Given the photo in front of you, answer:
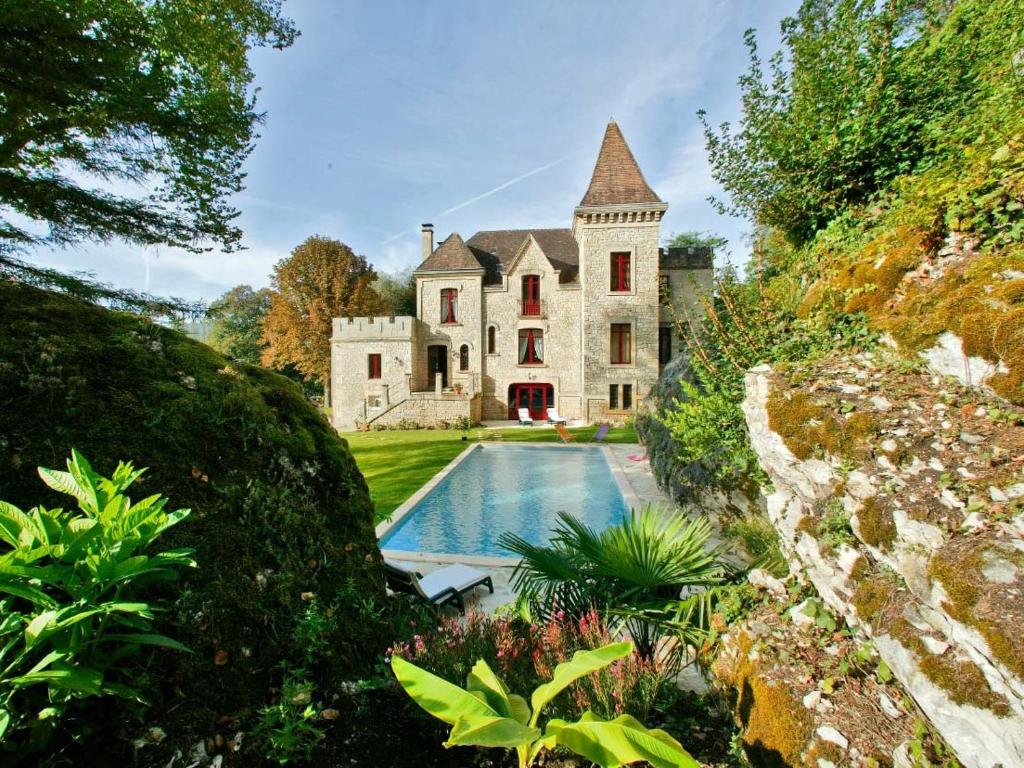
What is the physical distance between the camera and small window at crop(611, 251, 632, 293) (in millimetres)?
21844

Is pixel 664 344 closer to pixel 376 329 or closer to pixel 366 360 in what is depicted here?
pixel 376 329

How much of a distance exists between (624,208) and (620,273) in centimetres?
310

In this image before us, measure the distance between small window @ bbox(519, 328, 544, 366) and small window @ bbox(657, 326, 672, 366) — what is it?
21.0 feet

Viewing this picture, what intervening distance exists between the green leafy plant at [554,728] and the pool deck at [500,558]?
1.66 metres

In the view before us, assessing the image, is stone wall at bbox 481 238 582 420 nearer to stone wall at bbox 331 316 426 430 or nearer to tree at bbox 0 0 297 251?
stone wall at bbox 331 316 426 430

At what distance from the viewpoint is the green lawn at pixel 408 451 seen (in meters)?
9.87

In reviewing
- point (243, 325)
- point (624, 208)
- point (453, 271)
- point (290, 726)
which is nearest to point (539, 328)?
point (453, 271)

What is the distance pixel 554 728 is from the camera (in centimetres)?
139

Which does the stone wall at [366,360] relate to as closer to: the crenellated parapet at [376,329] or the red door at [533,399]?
the crenellated parapet at [376,329]

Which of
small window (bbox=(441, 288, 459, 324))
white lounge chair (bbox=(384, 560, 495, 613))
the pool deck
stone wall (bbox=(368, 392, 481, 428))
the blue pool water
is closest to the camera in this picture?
white lounge chair (bbox=(384, 560, 495, 613))

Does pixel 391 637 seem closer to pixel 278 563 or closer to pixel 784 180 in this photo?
pixel 278 563

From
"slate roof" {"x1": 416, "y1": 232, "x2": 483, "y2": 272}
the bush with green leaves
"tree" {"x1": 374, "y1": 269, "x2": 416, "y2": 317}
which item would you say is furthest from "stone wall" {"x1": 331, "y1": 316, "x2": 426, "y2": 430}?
the bush with green leaves

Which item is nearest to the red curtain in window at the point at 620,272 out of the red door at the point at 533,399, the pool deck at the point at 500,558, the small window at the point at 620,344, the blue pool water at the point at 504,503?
the small window at the point at 620,344

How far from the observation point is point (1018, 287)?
249 cm
